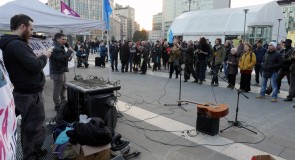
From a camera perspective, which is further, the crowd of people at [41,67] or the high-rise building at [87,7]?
the high-rise building at [87,7]

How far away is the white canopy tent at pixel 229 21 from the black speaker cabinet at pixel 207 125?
1216 inches

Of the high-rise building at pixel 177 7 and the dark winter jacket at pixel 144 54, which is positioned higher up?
the high-rise building at pixel 177 7

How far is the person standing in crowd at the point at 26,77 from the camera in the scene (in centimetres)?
277

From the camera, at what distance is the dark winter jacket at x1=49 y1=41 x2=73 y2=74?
4906mm

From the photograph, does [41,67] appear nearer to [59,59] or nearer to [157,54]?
[59,59]

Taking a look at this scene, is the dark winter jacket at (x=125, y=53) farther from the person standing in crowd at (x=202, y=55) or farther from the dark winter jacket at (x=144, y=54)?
the person standing in crowd at (x=202, y=55)

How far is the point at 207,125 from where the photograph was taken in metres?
4.36

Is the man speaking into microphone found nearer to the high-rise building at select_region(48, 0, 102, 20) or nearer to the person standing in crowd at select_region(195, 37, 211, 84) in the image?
the person standing in crowd at select_region(195, 37, 211, 84)

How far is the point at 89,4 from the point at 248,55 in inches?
1661

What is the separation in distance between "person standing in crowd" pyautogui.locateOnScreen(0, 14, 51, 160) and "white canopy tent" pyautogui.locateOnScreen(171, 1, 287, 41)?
33.2 meters

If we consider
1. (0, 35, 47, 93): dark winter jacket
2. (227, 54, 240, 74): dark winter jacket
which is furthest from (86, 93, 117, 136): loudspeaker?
(227, 54, 240, 74): dark winter jacket

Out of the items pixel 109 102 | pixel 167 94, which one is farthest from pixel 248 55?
pixel 109 102

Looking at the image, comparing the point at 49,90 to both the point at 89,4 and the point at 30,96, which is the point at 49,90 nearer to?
the point at 30,96

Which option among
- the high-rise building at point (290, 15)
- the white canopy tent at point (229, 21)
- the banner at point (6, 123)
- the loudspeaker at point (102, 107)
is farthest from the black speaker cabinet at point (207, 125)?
the high-rise building at point (290, 15)
